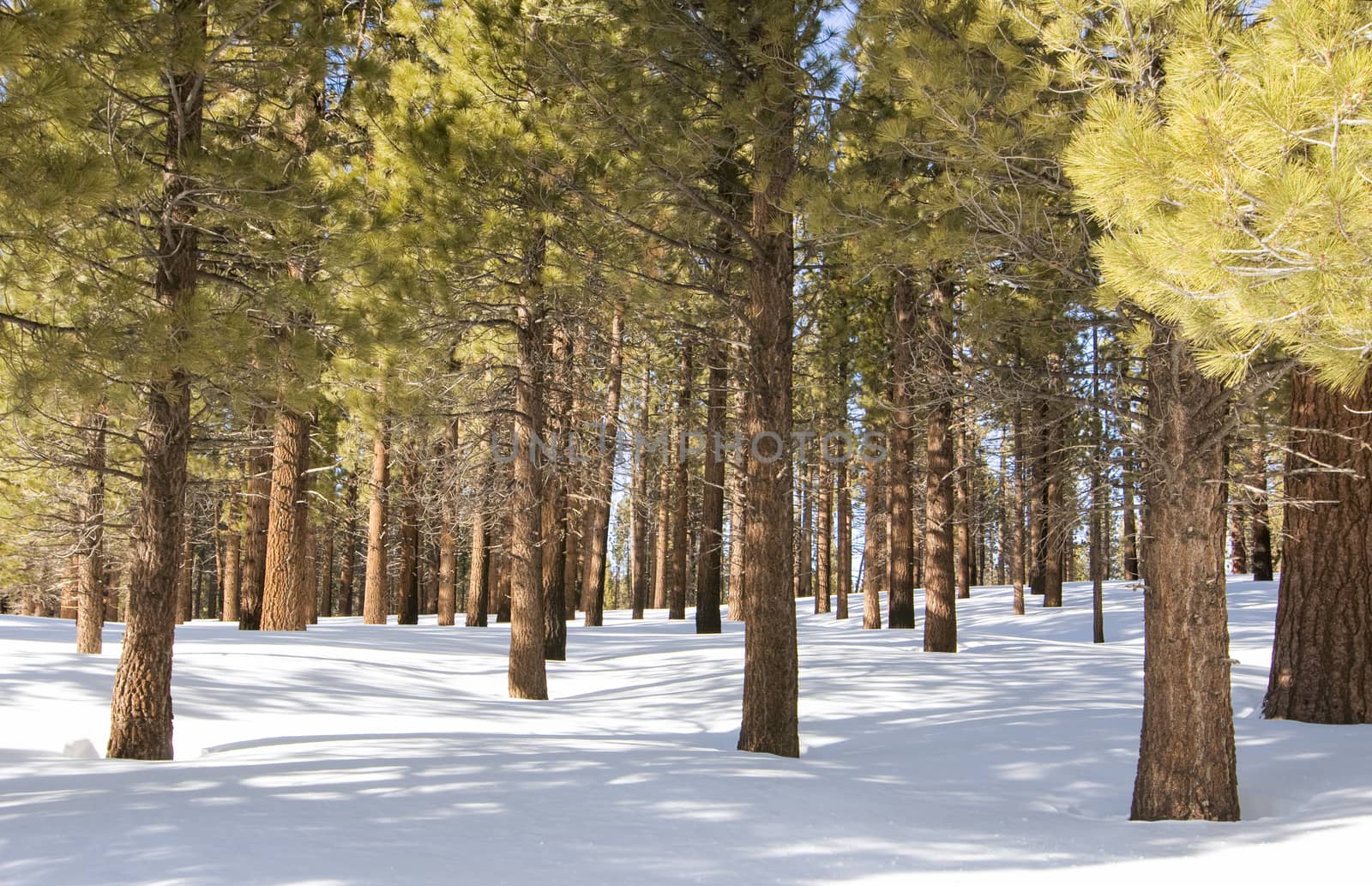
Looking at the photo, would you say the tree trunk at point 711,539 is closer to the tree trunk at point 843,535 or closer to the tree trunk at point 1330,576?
the tree trunk at point 843,535

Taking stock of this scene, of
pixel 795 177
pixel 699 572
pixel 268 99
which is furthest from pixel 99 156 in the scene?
pixel 699 572

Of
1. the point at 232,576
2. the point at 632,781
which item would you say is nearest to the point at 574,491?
the point at 232,576

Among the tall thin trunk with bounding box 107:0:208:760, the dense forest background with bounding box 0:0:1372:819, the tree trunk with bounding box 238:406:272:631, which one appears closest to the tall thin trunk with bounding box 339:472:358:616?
the tree trunk with bounding box 238:406:272:631

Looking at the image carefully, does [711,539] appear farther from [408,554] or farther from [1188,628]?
[1188,628]

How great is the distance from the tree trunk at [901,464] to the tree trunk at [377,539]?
29.5 ft

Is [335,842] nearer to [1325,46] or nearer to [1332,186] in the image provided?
[1332,186]

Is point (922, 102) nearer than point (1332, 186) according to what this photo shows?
No

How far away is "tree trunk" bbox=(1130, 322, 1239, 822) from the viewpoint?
5312 mm

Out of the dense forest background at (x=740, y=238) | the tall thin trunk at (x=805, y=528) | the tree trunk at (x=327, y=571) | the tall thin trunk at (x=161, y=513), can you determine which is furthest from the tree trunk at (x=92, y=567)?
the tree trunk at (x=327, y=571)

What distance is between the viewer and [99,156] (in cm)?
505

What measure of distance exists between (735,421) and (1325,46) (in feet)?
51.6

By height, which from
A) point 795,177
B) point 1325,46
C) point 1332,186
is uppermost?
point 795,177

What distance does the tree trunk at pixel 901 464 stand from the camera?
1353 centimetres

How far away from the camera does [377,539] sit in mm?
18094
